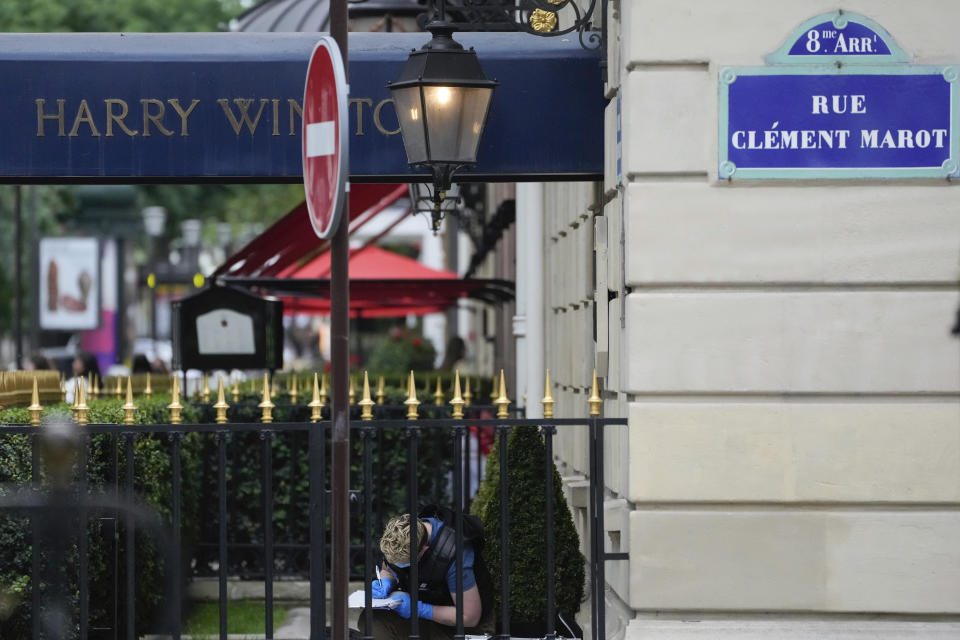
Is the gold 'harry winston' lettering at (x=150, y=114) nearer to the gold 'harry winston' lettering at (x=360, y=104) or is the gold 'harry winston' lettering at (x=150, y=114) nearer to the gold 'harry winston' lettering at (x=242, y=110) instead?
the gold 'harry winston' lettering at (x=242, y=110)

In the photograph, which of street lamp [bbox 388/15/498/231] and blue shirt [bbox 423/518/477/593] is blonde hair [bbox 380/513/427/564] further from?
street lamp [bbox 388/15/498/231]

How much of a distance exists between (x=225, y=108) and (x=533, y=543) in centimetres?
263

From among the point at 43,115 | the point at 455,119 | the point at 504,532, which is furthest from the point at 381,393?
the point at 455,119

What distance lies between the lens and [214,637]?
384 inches

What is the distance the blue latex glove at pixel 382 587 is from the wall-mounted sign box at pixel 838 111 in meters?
2.49

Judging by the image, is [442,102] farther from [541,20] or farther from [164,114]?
[164,114]

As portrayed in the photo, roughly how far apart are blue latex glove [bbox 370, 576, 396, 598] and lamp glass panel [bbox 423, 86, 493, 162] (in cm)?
203

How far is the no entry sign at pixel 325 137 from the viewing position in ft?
16.0

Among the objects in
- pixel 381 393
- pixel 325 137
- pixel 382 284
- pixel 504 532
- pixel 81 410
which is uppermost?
pixel 325 137

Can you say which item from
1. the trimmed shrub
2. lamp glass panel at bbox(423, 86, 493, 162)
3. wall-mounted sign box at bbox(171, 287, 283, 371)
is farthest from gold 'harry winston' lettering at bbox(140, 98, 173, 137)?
wall-mounted sign box at bbox(171, 287, 283, 371)

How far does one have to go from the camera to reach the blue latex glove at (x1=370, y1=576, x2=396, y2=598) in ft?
23.4

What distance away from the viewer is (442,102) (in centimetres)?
664

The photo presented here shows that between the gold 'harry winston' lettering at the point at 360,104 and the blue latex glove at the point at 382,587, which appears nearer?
the blue latex glove at the point at 382,587

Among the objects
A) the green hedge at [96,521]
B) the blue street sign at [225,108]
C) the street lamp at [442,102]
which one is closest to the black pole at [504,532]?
the street lamp at [442,102]
